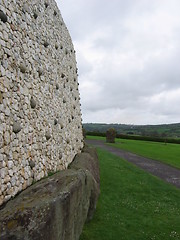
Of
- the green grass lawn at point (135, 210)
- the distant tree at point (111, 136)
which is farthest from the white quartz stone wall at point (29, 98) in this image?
the distant tree at point (111, 136)

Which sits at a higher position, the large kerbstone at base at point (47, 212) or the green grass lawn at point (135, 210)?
the large kerbstone at base at point (47, 212)

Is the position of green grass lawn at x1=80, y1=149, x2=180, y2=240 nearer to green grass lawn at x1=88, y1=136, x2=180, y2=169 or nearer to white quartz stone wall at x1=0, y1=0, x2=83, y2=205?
white quartz stone wall at x1=0, y1=0, x2=83, y2=205

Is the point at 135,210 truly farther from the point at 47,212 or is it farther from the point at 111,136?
the point at 111,136

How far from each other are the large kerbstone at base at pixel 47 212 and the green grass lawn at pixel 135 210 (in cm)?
160

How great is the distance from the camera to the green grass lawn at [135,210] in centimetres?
796

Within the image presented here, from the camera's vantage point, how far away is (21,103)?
23.1 feet

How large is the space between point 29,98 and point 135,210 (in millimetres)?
7324

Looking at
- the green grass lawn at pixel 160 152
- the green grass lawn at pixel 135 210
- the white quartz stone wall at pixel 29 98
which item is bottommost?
the green grass lawn at pixel 135 210

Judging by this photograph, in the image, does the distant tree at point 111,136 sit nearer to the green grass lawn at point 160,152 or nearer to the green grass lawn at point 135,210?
the green grass lawn at point 160,152

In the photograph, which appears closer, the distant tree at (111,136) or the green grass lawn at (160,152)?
the green grass lawn at (160,152)

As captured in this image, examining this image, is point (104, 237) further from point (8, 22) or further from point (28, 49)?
point (8, 22)

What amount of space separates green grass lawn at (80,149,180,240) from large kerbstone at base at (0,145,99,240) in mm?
1602

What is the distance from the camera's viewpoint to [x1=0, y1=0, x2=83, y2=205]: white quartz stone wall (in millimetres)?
6102

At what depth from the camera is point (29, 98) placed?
772cm
